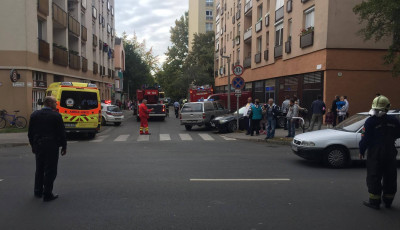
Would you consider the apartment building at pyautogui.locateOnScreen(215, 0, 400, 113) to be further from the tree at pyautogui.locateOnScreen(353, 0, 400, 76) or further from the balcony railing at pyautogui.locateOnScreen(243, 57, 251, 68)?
the tree at pyautogui.locateOnScreen(353, 0, 400, 76)

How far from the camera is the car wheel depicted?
8.60 meters

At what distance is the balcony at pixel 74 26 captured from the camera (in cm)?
2759

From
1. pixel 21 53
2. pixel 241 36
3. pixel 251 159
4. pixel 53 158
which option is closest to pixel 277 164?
pixel 251 159

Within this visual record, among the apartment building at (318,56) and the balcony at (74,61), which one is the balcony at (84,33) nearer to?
the balcony at (74,61)

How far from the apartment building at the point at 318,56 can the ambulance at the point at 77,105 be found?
489 inches

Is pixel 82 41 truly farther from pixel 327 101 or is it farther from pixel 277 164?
pixel 277 164

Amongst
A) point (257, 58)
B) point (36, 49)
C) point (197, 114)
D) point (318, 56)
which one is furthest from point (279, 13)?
point (36, 49)

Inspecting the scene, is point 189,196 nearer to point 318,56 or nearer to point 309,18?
point 318,56

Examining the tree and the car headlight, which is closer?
the car headlight

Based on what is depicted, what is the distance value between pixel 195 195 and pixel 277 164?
3.66 m

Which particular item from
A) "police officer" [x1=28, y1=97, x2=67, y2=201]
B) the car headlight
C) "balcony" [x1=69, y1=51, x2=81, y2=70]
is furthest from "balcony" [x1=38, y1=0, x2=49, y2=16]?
the car headlight

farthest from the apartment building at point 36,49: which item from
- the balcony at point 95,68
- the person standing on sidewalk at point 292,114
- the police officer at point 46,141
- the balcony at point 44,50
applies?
the police officer at point 46,141

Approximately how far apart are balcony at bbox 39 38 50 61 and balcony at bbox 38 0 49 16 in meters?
1.85

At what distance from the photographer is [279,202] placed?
18.4 ft
